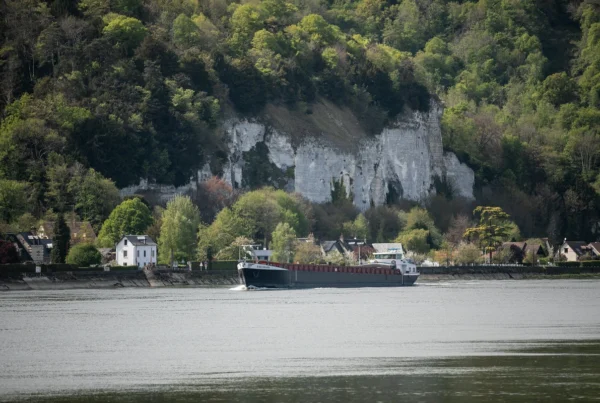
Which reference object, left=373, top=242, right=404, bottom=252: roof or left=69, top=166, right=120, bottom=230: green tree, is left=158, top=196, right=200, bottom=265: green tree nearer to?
left=69, top=166, right=120, bottom=230: green tree

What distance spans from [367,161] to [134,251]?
174ft

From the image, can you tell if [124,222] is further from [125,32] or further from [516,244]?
[516,244]

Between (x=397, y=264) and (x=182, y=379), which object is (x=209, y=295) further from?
(x=182, y=379)

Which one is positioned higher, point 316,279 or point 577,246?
point 577,246

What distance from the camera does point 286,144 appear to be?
511 ft

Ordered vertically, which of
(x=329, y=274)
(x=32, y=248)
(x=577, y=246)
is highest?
(x=577, y=246)

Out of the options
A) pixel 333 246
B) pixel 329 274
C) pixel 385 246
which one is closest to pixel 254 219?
pixel 333 246

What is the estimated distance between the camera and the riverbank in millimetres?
102500

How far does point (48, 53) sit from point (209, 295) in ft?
211

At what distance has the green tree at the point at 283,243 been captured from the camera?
12950 cm

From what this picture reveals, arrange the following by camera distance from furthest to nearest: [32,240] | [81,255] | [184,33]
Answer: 1. [184,33]
2. [32,240]
3. [81,255]

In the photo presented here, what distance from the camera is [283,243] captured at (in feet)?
427

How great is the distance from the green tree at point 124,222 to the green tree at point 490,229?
43.3 meters

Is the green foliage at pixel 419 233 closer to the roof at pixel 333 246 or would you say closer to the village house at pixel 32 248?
the roof at pixel 333 246
